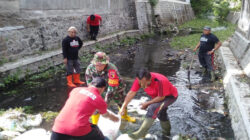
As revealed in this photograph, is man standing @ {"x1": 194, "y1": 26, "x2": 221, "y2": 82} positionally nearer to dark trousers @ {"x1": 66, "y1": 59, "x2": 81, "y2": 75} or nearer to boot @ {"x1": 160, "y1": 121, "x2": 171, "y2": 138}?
boot @ {"x1": 160, "y1": 121, "x2": 171, "y2": 138}

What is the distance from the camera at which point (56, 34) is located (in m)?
10.3

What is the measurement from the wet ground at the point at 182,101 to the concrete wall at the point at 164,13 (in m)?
8.82

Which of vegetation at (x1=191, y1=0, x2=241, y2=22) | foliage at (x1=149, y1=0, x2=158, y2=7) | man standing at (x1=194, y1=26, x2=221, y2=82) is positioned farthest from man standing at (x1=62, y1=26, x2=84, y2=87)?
vegetation at (x1=191, y1=0, x2=241, y2=22)

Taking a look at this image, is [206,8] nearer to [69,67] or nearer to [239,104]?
[69,67]

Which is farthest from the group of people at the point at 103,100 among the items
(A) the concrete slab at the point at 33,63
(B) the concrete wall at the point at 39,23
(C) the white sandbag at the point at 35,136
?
(B) the concrete wall at the point at 39,23

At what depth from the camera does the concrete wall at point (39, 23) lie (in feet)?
26.1

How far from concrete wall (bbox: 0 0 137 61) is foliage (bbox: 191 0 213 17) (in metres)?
24.9

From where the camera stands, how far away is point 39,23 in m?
9.41

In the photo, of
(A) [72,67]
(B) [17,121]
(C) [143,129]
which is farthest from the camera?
(A) [72,67]

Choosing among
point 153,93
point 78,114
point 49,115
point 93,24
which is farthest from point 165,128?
point 93,24

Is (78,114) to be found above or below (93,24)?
below

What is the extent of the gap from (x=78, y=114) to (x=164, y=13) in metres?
21.4

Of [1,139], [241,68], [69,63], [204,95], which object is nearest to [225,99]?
[204,95]

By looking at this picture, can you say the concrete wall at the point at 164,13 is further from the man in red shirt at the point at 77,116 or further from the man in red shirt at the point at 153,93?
the man in red shirt at the point at 77,116
